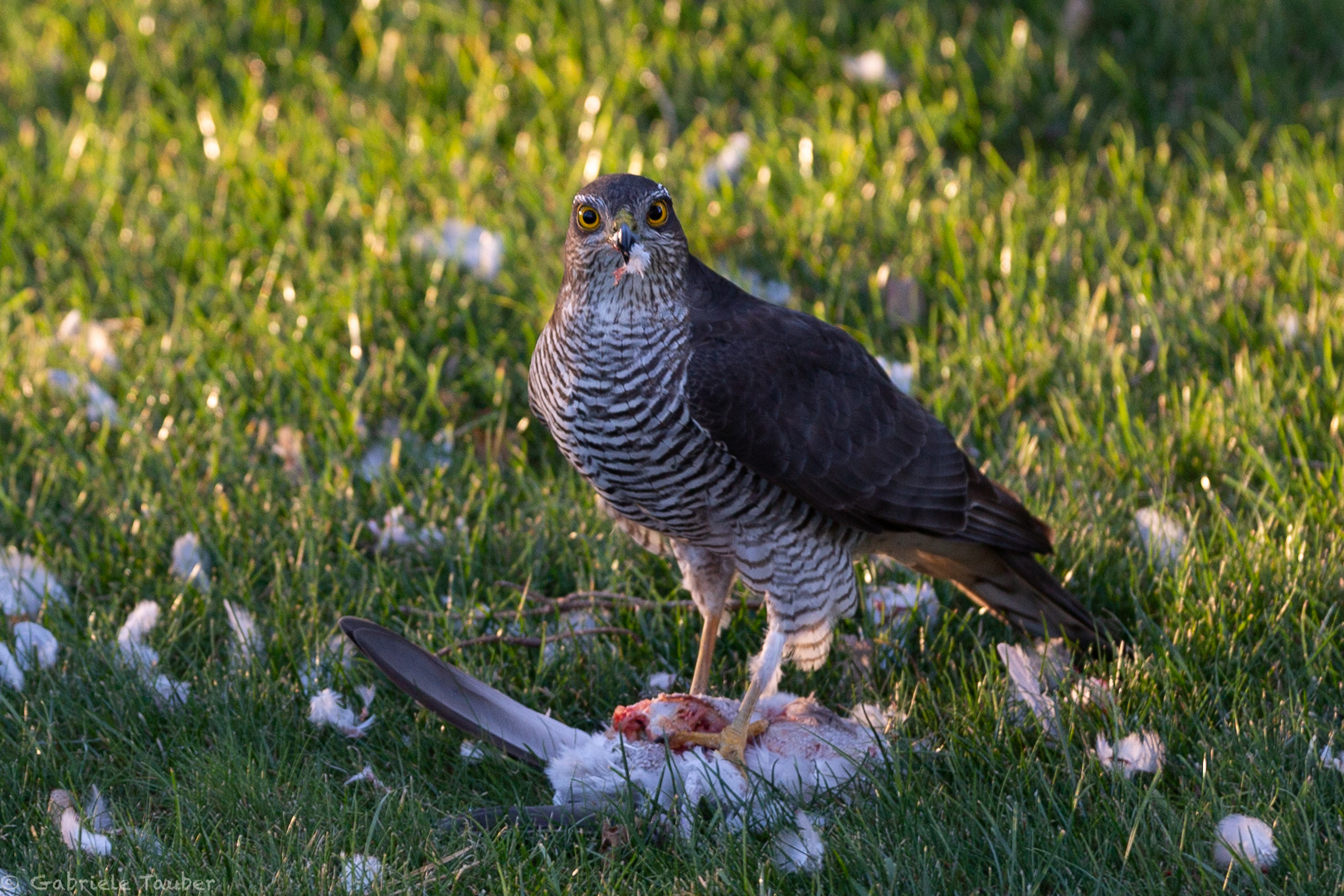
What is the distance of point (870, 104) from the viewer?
6297 mm

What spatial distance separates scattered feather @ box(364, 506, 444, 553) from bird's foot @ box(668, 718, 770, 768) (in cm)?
109

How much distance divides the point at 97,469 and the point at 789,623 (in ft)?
7.49

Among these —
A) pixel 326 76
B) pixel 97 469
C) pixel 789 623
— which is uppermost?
pixel 326 76

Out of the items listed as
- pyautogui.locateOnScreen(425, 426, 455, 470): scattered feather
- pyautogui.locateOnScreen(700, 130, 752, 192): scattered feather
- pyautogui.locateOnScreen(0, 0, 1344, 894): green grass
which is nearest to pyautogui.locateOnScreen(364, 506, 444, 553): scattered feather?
pyautogui.locateOnScreen(0, 0, 1344, 894): green grass

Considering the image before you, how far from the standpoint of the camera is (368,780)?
3.26 meters

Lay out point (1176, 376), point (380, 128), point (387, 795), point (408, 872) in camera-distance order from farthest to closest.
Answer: point (380, 128) → point (1176, 376) → point (387, 795) → point (408, 872)

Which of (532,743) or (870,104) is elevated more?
(870,104)

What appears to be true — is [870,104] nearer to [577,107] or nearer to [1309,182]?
[577,107]

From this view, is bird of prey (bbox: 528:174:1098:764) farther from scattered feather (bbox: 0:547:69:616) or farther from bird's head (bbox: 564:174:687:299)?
scattered feather (bbox: 0:547:69:616)

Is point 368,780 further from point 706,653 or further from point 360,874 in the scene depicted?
point 706,653

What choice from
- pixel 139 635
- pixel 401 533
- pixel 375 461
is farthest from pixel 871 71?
pixel 139 635

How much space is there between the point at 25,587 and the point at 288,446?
910 mm

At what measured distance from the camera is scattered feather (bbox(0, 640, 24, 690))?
354cm

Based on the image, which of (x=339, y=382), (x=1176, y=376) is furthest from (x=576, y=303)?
(x=1176, y=376)
